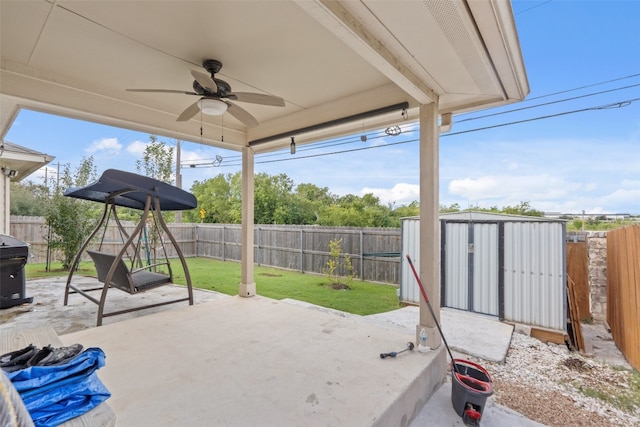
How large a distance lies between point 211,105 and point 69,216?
6.50 metres

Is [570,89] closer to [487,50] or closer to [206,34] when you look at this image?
[487,50]

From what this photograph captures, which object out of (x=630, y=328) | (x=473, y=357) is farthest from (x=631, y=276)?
(x=473, y=357)

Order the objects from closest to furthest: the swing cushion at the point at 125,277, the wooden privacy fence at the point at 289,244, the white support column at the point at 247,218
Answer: the swing cushion at the point at 125,277
the white support column at the point at 247,218
the wooden privacy fence at the point at 289,244

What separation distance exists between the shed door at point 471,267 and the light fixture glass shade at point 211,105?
13.9ft

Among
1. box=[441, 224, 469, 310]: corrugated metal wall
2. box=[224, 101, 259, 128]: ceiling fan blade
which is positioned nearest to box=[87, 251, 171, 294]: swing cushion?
box=[224, 101, 259, 128]: ceiling fan blade

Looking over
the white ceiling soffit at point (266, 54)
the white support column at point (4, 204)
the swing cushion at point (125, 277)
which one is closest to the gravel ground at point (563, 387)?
the white ceiling soffit at point (266, 54)

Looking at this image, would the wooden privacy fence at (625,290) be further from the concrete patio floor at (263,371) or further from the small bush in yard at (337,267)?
the small bush in yard at (337,267)

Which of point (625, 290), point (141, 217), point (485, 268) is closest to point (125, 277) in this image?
point (141, 217)

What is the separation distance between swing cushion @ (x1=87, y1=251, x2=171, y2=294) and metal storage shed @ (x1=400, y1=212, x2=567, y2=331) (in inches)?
162

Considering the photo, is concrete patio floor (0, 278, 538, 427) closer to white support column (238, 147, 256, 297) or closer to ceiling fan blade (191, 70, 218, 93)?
white support column (238, 147, 256, 297)

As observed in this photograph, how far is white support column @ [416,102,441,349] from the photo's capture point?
2.65 m

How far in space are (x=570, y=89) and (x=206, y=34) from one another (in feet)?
27.4

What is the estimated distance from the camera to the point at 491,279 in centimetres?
476

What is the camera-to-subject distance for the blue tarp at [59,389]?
95cm
